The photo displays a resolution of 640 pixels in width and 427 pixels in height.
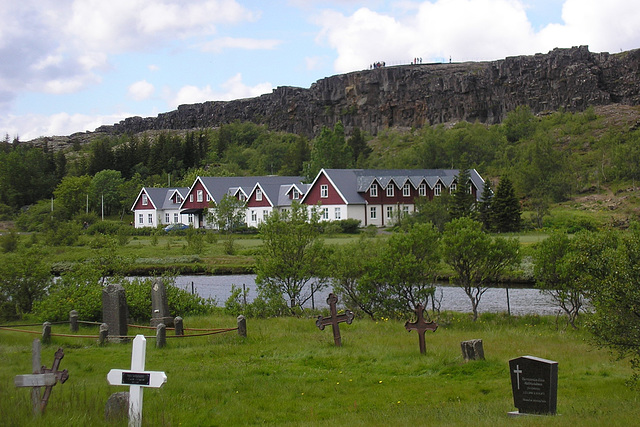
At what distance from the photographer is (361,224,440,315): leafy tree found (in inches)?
955

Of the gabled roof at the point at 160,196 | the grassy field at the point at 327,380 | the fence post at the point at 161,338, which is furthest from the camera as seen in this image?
the gabled roof at the point at 160,196

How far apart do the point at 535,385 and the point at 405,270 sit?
13.7m

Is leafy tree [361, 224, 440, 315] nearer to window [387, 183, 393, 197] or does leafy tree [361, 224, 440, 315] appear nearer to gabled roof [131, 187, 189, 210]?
window [387, 183, 393, 197]

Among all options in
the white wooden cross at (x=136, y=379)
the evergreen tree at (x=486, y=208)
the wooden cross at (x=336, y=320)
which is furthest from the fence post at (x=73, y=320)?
the evergreen tree at (x=486, y=208)

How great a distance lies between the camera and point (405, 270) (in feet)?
79.1

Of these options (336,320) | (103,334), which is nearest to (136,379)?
(336,320)

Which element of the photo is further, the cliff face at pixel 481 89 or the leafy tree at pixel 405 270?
the cliff face at pixel 481 89

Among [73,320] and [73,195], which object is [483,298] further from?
[73,195]

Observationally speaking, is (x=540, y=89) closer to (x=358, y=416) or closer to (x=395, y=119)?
(x=395, y=119)

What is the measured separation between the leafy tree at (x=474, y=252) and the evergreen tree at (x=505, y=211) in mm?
36230

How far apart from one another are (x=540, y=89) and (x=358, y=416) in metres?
156

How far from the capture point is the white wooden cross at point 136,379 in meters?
9.17

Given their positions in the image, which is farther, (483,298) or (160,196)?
(160,196)

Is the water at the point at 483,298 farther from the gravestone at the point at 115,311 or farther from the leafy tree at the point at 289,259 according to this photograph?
the gravestone at the point at 115,311
